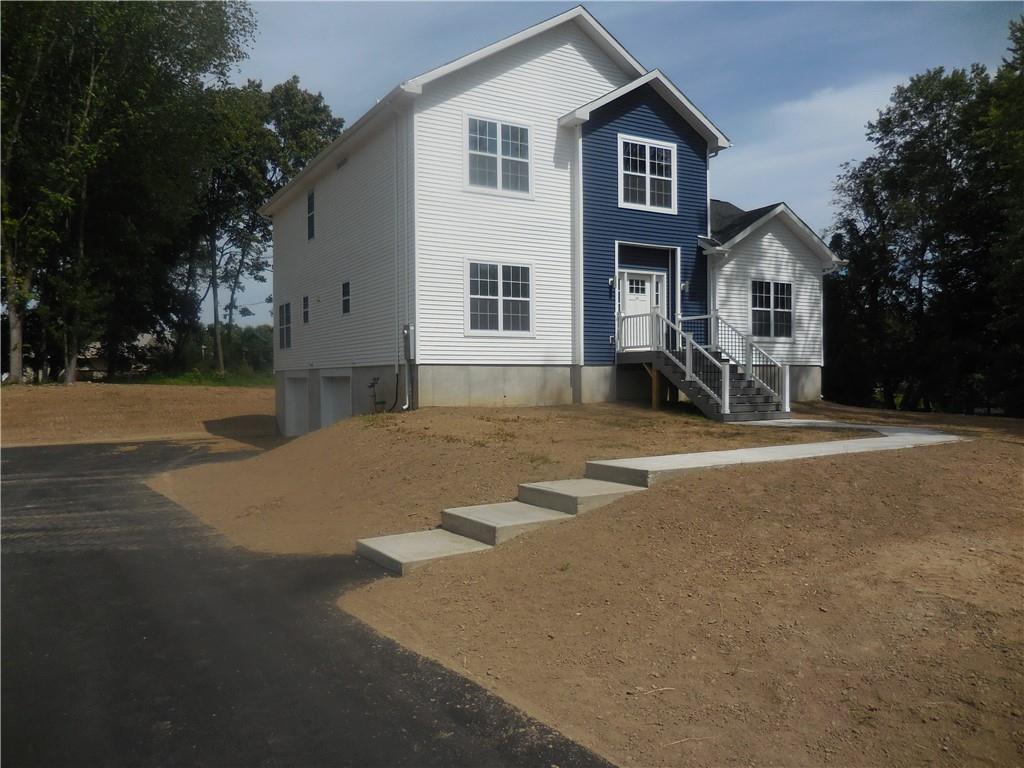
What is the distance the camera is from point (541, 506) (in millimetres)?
8102

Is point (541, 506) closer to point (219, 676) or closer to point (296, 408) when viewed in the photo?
point (219, 676)

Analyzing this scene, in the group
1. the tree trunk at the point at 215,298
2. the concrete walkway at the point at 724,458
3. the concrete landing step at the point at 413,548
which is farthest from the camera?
the tree trunk at the point at 215,298

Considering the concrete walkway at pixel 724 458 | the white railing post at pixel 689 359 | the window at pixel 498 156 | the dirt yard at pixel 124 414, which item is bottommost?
the dirt yard at pixel 124 414

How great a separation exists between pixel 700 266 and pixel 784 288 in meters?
3.23

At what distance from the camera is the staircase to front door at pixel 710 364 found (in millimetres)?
15516

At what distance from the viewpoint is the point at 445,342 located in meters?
16.1

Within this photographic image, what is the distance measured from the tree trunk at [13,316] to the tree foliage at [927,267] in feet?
113

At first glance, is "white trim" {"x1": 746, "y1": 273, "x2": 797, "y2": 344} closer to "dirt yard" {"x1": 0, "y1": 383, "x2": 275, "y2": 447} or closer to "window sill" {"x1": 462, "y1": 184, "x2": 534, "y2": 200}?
"window sill" {"x1": 462, "y1": 184, "x2": 534, "y2": 200}

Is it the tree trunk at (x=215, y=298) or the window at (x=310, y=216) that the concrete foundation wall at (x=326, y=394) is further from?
the tree trunk at (x=215, y=298)

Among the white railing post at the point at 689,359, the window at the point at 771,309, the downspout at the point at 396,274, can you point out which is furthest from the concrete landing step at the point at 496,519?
the window at the point at 771,309

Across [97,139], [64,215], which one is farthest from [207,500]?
[64,215]

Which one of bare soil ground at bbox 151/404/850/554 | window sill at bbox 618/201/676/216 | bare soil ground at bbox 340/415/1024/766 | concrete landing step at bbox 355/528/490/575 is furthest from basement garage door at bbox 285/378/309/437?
bare soil ground at bbox 340/415/1024/766

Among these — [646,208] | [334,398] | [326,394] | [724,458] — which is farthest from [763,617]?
[326,394]

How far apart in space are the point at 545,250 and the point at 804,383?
9085 millimetres
